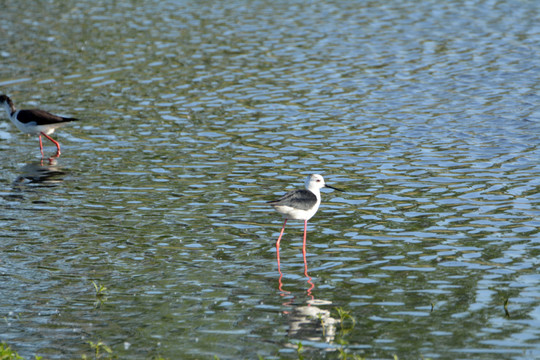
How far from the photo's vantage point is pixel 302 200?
13.2m

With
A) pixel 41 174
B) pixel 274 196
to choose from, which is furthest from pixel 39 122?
pixel 274 196

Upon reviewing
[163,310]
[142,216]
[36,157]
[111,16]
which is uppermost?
[163,310]

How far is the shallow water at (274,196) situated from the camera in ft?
35.6

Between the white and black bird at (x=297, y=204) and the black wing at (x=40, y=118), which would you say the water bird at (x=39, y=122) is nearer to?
the black wing at (x=40, y=118)

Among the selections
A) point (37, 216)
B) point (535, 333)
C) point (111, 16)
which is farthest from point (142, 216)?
point (111, 16)

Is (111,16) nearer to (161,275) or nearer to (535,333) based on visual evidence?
(161,275)

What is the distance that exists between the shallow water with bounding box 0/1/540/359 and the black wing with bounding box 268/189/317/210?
37.8 inches

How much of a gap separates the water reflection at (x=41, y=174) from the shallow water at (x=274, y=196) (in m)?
0.08

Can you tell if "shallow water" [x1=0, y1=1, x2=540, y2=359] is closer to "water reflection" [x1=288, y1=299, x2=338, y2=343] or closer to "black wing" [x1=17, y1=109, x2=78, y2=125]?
"water reflection" [x1=288, y1=299, x2=338, y2=343]

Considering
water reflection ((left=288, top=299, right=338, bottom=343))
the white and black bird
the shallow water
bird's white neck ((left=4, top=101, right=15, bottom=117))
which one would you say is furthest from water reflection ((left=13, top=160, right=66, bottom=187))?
water reflection ((left=288, top=299, right=338, bottom=343))

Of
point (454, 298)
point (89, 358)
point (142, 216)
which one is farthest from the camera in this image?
point (142, 216)

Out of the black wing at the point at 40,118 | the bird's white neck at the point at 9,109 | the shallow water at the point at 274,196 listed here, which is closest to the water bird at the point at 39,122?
the black wing at the point at 40,118

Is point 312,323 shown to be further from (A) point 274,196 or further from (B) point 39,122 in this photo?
→ (B) point 39,122

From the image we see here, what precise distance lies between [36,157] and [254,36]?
16.9 meters
